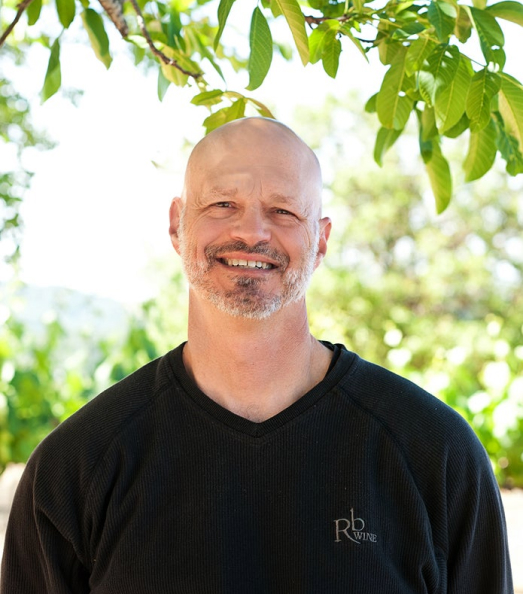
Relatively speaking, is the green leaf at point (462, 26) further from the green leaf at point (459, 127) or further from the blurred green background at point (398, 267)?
the blurred green background at point (398, 267)

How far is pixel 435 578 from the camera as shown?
5.52ft

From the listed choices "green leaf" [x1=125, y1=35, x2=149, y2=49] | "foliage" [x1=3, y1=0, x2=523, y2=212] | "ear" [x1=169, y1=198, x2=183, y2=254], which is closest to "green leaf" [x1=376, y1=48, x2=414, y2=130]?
"foliage" [x1=3, y1=0, x2=523, y2=212]

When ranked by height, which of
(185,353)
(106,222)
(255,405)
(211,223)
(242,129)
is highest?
(106,222)

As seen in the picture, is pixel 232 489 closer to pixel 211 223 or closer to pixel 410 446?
pixel 410 446

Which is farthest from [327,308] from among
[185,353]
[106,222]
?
[185,353]

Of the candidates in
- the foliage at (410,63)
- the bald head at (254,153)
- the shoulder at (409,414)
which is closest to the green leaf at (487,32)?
the foliage at (410,63)

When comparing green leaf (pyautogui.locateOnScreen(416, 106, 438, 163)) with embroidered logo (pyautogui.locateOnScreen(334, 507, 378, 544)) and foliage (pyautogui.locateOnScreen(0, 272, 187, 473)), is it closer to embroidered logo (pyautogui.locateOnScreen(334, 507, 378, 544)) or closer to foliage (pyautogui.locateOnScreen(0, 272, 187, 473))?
embroidered logo (pyautogui.locateOnScreen(334, 507, 378, 544))

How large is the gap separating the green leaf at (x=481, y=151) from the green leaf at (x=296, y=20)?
0.47 m

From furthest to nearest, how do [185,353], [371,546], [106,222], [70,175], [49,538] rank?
1. [106,222]
2. [70,175]
3. [185,353]
4. [49,538]
5. [371,546]

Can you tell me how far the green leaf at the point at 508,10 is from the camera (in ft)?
5.41

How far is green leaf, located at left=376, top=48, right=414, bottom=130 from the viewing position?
66.4 inches

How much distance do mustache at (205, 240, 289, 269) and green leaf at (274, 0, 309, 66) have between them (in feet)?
1.29

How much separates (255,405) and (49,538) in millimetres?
510

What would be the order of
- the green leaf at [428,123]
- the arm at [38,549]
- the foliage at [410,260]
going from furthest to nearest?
1. the foliage at [410,260]
2. the green leaf at [428,123]
3. the arm at [38,549]
